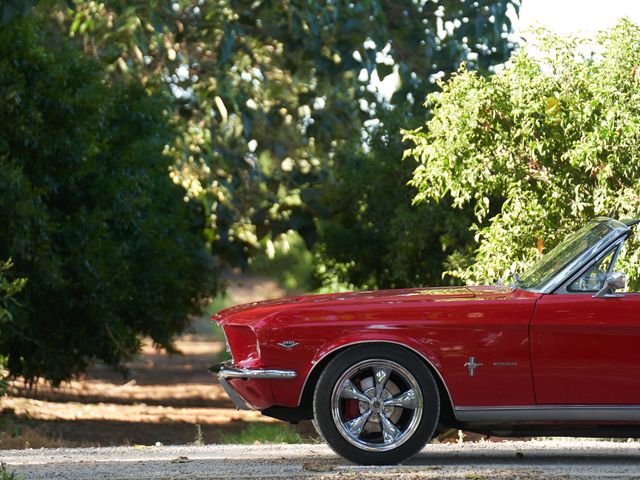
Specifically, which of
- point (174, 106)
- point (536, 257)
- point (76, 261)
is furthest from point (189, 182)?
point (536, 257)

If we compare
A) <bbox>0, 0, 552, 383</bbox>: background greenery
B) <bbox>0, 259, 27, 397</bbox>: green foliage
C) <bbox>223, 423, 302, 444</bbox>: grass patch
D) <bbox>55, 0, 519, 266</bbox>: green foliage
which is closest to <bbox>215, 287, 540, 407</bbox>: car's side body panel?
<bbox>0, 259, 27, 397</bbox>: green foliage

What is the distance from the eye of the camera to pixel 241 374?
8.34m

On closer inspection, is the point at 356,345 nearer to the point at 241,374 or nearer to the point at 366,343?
the point at 366,343

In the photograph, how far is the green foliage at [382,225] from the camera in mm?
18953

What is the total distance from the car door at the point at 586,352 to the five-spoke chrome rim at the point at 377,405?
767 mm

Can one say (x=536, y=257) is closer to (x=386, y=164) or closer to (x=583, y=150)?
(x=583, y=150)

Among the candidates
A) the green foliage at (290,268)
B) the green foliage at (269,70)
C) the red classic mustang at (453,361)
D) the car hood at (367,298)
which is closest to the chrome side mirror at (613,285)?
the red classic mustang at (453,361)

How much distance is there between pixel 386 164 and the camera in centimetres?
2023

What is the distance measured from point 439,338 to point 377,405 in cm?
55

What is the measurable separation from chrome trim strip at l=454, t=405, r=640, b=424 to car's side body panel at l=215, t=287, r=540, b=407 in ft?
0.16

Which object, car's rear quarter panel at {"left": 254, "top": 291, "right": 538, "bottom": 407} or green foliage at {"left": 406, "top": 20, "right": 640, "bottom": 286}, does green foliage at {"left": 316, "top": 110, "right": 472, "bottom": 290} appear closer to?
green foliage at {"left": 406, "top": 20, "right": 640, "bottom": 286}

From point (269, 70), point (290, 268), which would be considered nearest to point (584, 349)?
point (269, 70)

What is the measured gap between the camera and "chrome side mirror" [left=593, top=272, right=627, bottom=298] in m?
8.18

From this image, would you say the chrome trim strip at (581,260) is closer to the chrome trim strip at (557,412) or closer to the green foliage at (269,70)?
the chrome trim strip at (557,412)
